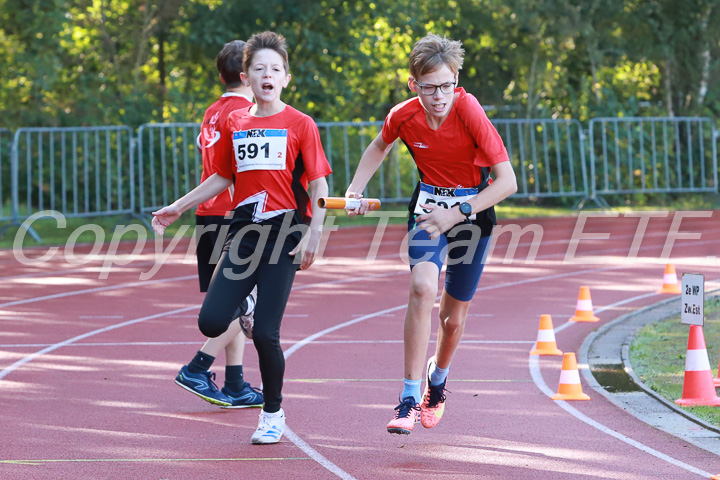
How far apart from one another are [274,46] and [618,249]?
12132 mm

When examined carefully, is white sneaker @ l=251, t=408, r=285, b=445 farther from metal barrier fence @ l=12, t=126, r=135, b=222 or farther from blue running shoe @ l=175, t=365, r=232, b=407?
metal barrier fence @ l=12, t=126, r=135, b=222

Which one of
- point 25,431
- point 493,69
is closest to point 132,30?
point 493,69

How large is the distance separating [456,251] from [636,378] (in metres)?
2.54

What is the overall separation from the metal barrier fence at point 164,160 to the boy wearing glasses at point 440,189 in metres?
14.5

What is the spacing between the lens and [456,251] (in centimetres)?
586

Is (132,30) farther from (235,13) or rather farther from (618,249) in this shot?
(618,249)

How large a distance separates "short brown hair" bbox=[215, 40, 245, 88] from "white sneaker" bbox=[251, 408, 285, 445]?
217 centimetres

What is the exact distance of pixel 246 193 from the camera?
578 cm

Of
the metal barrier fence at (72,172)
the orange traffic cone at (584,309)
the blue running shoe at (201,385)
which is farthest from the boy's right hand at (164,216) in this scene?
the metal barrier fence at (72,172)

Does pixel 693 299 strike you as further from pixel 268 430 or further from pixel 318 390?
pixel 268 430

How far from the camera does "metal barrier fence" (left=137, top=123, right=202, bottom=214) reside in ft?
65.9

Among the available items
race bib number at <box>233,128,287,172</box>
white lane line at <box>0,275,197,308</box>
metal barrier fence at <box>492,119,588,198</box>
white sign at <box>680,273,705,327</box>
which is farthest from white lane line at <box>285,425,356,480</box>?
metal barrier fence at <box>492,119,588,198</box>

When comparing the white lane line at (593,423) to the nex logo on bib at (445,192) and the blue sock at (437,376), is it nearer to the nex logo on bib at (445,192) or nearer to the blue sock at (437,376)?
the blue sock at (437,376)

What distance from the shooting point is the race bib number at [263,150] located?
5.74m
